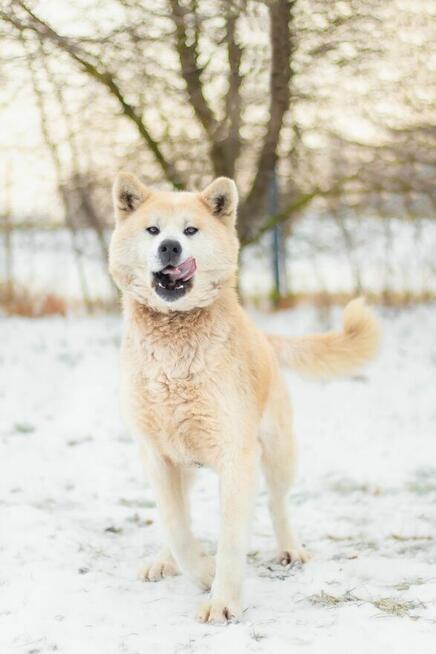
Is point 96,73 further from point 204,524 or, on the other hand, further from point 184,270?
point 184,270

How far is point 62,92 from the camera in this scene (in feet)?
24.7

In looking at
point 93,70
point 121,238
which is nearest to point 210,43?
point 93,70

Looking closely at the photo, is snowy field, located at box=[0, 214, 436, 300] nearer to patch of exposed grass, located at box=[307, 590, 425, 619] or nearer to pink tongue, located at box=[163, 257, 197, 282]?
pink tongue, located at box=[163, 257, 197, 282]

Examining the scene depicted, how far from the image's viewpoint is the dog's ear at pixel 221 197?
3.58 metres

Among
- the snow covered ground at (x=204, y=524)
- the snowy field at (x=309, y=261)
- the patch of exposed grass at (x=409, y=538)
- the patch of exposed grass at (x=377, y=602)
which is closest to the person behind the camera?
the snow covered ground at (x=204, y=524)

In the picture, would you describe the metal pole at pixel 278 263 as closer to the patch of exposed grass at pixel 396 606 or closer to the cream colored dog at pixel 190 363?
the cream colored dog at pixel 190 363

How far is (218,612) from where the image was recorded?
3.13 metres

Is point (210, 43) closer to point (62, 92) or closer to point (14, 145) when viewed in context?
point (62, 92)

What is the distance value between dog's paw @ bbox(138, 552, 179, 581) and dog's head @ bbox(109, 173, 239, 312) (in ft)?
4.23

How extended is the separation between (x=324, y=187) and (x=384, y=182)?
786 millimetres

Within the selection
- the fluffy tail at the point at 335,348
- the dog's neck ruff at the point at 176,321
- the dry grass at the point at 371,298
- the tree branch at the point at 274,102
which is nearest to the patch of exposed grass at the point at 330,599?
the dog's neck ruff at the point at 176,321

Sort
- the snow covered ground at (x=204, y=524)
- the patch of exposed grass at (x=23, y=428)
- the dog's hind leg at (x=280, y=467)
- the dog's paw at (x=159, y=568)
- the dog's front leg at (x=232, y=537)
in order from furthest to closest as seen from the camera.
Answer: the patch of exposed grass at (x=23, y=428) < the dog's hind leg at (x=280, y=467) < the dog's paw at (x=159, y=568) < the dog's front leg at (x=232, y=537) < the snow covered ground at (x=204, y=524)

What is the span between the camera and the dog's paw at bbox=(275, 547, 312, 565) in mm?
4000

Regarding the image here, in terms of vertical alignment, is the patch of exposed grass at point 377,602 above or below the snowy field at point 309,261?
below
